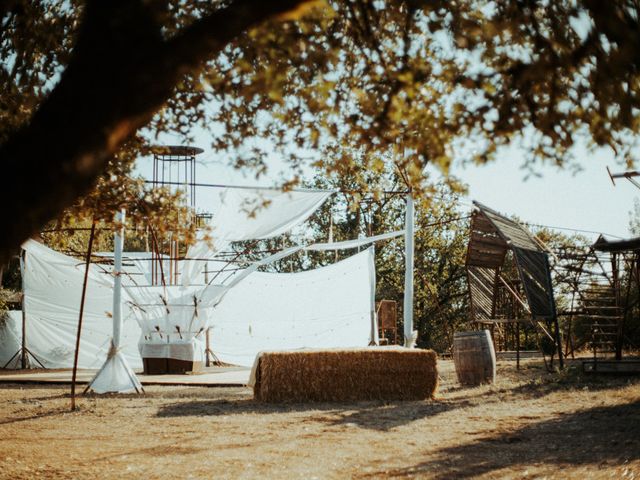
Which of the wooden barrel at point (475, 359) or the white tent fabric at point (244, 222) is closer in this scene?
the wooden barrel at point (475, 359)

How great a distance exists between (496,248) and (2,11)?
38.3 feet

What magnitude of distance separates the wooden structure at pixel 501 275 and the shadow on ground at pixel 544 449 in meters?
4.87

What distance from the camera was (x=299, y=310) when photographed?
16125mm

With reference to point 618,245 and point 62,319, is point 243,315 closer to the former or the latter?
point 62,319

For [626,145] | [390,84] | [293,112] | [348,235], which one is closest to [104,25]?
[390,84]

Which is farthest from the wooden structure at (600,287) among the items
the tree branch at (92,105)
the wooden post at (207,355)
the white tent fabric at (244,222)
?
the tree branch at (92,105)

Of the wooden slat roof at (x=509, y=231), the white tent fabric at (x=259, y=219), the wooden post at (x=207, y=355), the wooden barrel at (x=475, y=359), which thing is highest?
the white tent fabric at (x=259, y=219)

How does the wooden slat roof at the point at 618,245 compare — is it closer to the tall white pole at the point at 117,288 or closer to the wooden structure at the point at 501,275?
the wooden structure at the point at 501,275

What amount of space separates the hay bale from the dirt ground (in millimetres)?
310

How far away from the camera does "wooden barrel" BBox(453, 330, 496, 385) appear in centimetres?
931

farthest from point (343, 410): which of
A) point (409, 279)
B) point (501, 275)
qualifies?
point (501, 275)

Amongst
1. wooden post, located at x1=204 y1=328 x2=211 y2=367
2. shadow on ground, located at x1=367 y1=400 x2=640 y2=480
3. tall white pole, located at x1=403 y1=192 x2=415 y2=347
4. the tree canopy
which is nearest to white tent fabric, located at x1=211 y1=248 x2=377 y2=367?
wooden post, located at x1=204 y1=328 x2=211 y2=367

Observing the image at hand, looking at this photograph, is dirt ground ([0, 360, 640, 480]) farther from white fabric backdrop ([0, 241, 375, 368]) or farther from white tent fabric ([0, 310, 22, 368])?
white tent fabric ([0, 310, 22, 368])

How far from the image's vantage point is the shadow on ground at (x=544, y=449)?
4.21 meters
